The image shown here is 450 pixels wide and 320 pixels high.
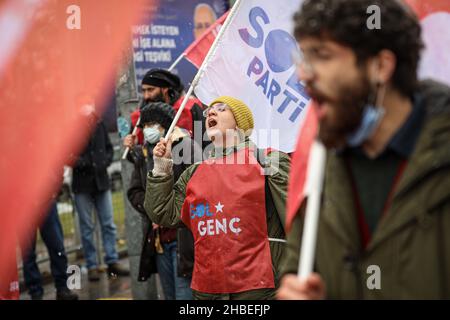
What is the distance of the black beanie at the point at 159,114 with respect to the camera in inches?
252

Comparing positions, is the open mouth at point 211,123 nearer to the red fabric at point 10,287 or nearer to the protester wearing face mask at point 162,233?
the protester wearing face mask at point 162,233

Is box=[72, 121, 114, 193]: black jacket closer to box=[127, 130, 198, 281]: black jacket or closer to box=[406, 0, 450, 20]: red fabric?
box=[127, 130, 198, 281]: black jacket

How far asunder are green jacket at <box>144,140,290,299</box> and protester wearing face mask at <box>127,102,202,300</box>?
1096 millimetres

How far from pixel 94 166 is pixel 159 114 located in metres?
2.46

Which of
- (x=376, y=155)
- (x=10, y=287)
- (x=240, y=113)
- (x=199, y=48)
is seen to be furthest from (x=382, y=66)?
(x=10, y=287)

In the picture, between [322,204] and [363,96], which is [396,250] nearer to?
[322,204]

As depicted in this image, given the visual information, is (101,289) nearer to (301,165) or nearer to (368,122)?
(301,165)

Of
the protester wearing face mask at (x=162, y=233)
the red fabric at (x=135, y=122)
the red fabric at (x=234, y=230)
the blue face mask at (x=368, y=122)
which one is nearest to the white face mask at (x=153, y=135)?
the protester wearing face mask at (x=162, y=233)

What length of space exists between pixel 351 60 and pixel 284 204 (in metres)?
2.25

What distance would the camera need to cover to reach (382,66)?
7.93 feet

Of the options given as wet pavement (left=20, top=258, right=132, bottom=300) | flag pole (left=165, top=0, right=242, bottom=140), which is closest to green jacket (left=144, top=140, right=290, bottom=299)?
flag pole (left=165, top=0, right=242, bottom=140)

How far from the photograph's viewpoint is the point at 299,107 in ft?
17.2

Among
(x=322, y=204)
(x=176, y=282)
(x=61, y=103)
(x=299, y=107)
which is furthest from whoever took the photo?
(x=61, y=103)

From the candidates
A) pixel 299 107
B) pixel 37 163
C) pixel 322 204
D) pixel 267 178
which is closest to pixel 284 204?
pixel 267 178
